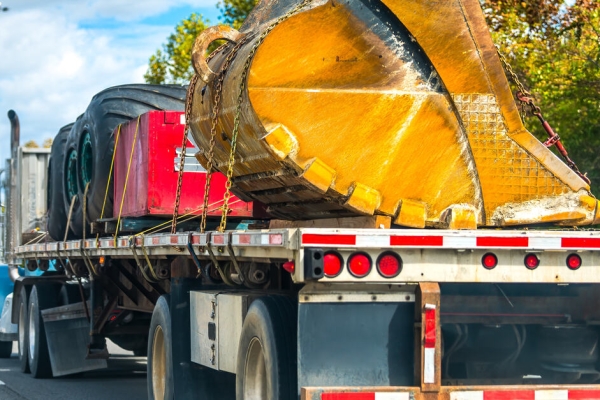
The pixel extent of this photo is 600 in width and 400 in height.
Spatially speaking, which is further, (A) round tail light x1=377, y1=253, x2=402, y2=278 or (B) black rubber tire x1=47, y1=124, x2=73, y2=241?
(B) black rubber tire x1=47, y1=124, x2=73, y2=241

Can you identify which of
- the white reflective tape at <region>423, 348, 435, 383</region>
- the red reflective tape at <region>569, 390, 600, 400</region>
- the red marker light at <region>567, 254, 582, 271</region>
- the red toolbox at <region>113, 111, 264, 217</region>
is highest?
the red toolbox at <region>113, 111, 264, 217</region>

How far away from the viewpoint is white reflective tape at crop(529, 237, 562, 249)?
6281mm

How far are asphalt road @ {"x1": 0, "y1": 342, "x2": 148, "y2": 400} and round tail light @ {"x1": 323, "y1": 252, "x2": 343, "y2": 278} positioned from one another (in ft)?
20.0

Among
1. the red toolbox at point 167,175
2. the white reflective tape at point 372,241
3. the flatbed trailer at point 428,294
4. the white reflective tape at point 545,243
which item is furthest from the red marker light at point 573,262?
the red toolbox at point 167,175

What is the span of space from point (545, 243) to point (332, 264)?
1.18 metres

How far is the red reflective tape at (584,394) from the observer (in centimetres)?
629

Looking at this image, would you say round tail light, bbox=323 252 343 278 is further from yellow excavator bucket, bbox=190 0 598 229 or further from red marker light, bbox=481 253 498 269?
yellow excavator bucket, bbox=190 0 598 229

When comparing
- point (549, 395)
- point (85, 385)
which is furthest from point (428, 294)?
point (85, 385)

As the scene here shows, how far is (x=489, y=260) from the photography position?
6.29 m

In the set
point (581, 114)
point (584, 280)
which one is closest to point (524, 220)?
point (584, 280)

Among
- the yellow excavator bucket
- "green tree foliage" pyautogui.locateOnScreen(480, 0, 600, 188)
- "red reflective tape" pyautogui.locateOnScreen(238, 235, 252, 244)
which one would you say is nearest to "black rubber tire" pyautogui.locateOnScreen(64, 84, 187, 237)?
the yellow excavator bucket

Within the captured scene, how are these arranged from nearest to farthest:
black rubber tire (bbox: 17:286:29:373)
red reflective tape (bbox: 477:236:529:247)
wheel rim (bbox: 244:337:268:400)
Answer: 1. red reflective tape (bbox: 477:236:529:247)
2. wheel rim (bbox: 244:337:268:400)
3. black rubber tire (bbox: 17:286:29:373)

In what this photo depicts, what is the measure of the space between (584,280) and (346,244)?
1.42 metres

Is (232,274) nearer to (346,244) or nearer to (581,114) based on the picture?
(346,244)
